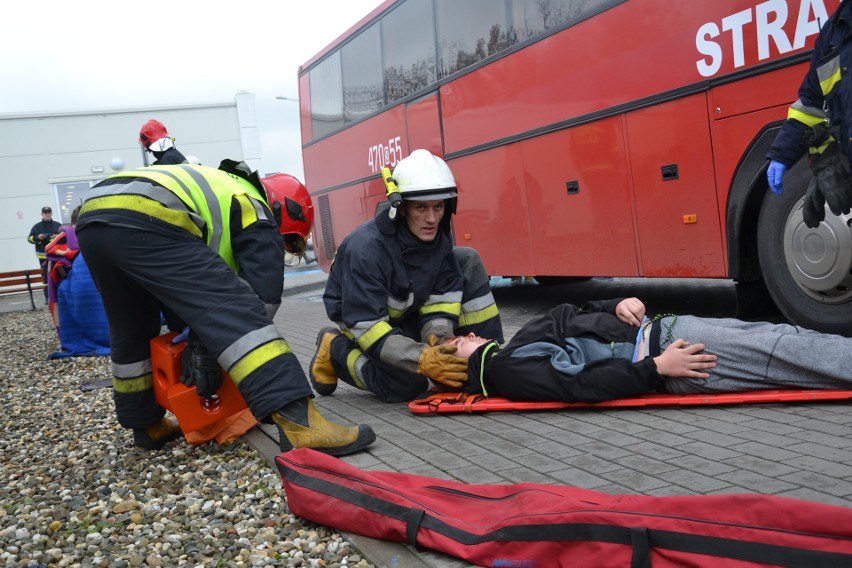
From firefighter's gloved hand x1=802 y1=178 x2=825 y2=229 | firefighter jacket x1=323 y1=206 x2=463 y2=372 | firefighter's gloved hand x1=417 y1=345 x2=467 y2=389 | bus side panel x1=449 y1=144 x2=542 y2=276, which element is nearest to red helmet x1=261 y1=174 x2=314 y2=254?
firefighter jacket x1=323 y1=206 x2=463 y2=372

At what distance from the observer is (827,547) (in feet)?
5.99

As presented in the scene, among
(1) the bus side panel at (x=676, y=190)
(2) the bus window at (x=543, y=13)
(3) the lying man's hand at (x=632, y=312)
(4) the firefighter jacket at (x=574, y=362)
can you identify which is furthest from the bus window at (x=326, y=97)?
(3) the lying man's hand at (x=632, y=312)

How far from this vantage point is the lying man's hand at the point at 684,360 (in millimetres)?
3791

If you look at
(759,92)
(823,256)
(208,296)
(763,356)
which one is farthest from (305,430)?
(759,92)

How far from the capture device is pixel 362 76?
36.2 ft

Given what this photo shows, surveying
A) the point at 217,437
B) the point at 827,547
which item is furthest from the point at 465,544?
the point at 217,437

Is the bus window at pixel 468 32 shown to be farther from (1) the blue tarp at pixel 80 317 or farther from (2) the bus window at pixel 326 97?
(1) the blue tarp at pixel 80 317

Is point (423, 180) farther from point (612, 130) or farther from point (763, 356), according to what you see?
point (612, 130)

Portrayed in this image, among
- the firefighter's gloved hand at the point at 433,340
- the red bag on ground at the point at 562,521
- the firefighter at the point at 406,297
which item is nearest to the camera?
the red bag on ground at the point at 562,521

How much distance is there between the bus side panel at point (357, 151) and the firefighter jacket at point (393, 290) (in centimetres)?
536

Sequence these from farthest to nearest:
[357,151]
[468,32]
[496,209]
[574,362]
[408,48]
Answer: [357,151] → [408,48] → [496,209] → [468,32] → [574,362]

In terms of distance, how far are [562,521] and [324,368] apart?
3.18 m

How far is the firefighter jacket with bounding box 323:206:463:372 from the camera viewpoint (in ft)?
14.8

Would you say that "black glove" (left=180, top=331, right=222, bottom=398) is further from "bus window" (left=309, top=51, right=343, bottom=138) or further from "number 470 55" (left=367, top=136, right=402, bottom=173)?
"bus window" (left=309, top=51, right=343, bottom=138)
